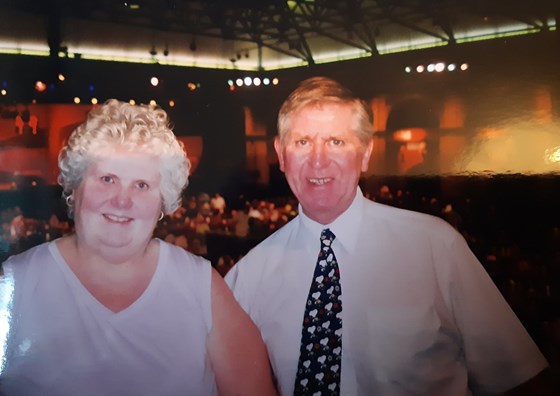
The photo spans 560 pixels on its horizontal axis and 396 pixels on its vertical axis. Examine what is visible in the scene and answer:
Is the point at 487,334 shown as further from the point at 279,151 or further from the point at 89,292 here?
the point at 89,292

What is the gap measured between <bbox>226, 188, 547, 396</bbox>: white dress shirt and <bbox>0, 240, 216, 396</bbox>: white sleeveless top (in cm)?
24

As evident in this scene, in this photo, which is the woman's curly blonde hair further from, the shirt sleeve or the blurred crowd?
the shirt sleeve

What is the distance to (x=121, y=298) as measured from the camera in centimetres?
209

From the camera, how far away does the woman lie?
2.06 metres

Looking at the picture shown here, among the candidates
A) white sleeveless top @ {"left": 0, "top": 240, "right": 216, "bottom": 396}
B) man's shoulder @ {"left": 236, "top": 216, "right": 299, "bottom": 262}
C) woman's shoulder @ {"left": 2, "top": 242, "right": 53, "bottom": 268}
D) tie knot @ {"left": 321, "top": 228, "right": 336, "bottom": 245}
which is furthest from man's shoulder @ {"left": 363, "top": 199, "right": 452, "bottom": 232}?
woman's shoulder @ {"left": 2, "top": 242, "right": 53, "bottom": 268}

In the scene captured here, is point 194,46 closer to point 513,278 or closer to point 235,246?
point 235,246

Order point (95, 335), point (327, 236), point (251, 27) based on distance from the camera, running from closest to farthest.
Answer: point (95, 335), point (327, 236), point (251, 27)

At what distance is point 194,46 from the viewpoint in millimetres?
2332

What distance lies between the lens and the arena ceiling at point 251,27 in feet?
7.42

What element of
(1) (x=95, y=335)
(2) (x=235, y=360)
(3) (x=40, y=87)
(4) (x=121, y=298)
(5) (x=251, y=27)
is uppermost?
(5) (x=251, y=27)

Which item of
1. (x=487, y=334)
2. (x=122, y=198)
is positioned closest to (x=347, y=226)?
(x=487, y=334)

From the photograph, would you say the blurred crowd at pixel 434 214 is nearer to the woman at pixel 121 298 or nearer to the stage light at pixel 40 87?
the woman at pixel 121 298

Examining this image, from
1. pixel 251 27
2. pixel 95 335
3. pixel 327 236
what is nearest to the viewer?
pixel 95 335

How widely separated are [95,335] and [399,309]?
1.17m
